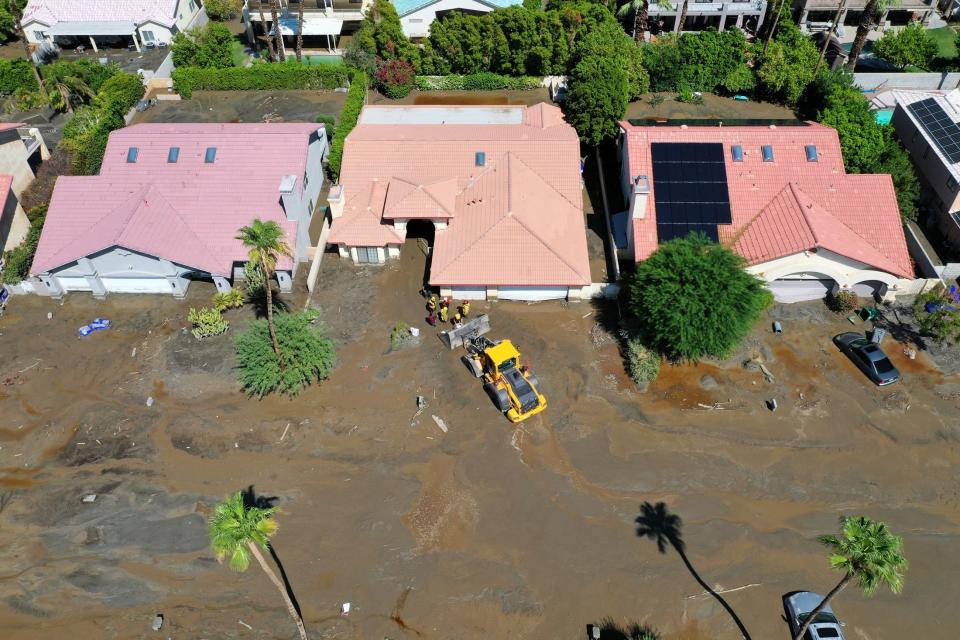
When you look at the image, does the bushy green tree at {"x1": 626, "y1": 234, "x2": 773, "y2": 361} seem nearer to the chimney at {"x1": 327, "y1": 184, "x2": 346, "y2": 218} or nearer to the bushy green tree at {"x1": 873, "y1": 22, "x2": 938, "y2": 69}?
the chimney at {"x1": 327, "y1": 184, "x2": 346, "y2": 218}

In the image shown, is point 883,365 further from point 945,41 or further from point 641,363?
point 945,41

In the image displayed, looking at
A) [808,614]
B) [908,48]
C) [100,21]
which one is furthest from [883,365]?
[100,21]

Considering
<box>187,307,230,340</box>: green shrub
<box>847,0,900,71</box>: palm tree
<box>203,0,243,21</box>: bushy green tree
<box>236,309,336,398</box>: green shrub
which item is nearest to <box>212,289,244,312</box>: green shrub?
<box>187,307,230,340</box>: green shrub

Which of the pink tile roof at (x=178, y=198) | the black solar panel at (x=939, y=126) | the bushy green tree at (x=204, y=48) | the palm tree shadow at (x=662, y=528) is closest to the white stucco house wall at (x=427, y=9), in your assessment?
the bushy green tree at (x=204, y=48)

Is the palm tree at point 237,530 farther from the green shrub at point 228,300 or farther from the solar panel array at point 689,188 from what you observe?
the solar panel array at point 689,188

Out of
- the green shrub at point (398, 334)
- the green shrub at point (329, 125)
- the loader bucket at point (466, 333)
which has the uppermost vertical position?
the green shrub at point (329, 125)
